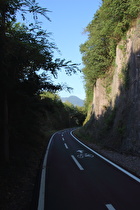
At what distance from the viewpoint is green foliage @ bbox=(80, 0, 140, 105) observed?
1286 cm

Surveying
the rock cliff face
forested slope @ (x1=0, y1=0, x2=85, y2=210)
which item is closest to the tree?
forested slope @ (x1=0, y1=0, x2=85, y2=210)

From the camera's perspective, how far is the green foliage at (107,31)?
1286 cm

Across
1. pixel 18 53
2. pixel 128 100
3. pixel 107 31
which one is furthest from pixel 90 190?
pixel 107 31

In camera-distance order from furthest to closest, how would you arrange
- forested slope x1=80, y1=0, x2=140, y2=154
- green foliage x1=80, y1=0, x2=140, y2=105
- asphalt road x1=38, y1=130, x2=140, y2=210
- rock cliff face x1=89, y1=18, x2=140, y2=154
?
1. green foliage x1=80, y1=0, x2=140, y2=105
2. forested slope x1=80, y1=0, x2=140, y2=154
3. rock cliff face x1=89, y1=18, x2=140, y2=154
4. asphalt road x1=38, y1=130, x2=140, y2=210

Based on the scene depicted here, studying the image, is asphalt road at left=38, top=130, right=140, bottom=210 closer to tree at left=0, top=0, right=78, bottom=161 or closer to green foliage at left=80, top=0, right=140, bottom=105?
tree at left=0, top=0, right=78, bottom=161

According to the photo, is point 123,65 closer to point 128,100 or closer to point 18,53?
point 128,100

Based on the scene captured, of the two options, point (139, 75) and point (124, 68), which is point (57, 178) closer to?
point (139, 75)

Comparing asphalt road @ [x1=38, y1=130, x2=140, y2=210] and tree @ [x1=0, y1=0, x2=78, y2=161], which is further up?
tree @ [x1=0, y1=0, x2=78, y2=161]

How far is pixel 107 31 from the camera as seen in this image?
607 inches

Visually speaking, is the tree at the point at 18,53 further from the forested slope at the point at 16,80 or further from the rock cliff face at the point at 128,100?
the rock cliff face at the point at 128,100

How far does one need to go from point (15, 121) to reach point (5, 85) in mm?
2777

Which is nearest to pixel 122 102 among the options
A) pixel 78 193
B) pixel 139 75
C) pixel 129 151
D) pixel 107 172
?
pixel 139 75

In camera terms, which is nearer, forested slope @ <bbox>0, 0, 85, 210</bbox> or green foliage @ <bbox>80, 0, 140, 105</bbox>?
forested slope @ <bbox>0, 0, 85, 210</bbox>

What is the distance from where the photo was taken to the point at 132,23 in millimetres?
13656
